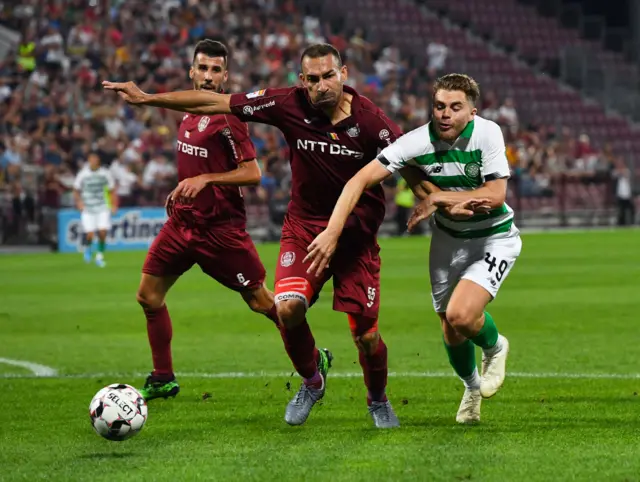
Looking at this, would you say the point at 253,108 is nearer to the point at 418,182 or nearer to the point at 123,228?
the point at 418,182

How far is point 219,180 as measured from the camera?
28.3 ft

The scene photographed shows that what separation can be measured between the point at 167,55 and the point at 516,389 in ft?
80.6

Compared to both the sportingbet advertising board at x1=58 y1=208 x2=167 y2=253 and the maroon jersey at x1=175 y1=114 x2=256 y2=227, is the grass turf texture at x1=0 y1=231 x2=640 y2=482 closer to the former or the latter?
the maroon jersey at x1=175 y1=114 x2=256 y2=227

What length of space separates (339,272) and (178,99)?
1.46 metres

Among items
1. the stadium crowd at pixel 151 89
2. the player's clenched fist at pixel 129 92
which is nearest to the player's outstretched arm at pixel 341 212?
the player's clenched fist at pixel 129 92

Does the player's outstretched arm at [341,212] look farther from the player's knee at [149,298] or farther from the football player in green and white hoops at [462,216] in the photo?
the player's knee at [149,298]

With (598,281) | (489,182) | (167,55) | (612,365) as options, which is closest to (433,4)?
(167,55)

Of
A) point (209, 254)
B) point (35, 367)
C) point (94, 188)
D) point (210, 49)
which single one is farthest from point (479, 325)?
point (94, 188)

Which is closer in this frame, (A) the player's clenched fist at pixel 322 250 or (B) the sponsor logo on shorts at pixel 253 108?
(A) the player's clenched fist at pixel 322 250

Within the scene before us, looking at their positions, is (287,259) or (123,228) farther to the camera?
(123,228)

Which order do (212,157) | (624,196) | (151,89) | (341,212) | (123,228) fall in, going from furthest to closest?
(624,196) < (151,89) < (123,228) < (212,157) < (341,212)

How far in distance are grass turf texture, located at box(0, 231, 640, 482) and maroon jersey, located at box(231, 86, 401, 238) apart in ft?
4.61

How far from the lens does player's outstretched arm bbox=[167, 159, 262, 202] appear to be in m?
8.40

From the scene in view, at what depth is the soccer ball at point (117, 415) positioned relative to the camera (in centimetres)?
703
